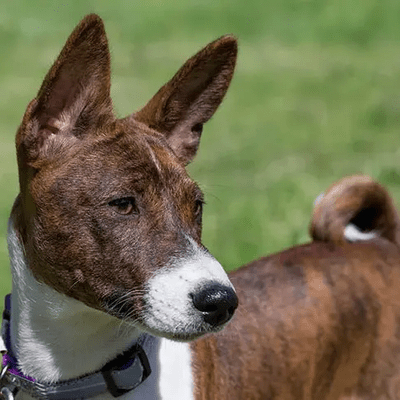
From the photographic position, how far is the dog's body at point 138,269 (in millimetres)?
2861

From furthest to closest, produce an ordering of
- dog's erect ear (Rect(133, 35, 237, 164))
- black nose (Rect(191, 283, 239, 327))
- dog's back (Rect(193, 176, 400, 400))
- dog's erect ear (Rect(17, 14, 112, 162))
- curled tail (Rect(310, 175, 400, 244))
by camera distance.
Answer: curled tail (Rect(310, 175, 400, 244))
dog's back (Rect(193, 176, 400, 400))
dog's erect ear (Rect(133, 35, 237, 164))
dog's erect ear (Rect(17, 14, 112, 162))
black nose (Rect(191, 283, 239, 327))

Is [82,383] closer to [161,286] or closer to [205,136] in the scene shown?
[161,286]

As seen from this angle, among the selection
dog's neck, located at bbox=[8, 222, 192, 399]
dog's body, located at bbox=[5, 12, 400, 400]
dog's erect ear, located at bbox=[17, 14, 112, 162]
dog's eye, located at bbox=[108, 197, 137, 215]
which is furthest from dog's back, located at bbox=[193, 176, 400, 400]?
dog's erect ear, located at bbox=[17, 14, 112, 162]

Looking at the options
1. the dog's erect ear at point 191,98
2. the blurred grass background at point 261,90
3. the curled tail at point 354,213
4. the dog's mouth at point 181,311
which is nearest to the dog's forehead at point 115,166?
the dog's erect ear at point 191,98

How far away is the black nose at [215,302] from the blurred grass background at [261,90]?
7.48 feet

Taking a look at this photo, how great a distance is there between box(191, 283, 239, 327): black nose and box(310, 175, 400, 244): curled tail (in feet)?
4.76

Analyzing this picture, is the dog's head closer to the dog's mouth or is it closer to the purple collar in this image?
the dog's mouth

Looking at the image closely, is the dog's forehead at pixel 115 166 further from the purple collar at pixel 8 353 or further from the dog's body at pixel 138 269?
the purple collar at pixel 8 353

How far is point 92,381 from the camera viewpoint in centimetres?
307

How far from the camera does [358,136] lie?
930 cm

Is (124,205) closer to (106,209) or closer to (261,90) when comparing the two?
(106,209)

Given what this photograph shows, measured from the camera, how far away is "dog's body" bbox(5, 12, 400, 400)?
286cm

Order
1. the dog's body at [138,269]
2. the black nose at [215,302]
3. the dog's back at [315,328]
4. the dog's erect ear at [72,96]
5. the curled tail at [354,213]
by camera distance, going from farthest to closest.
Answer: the curled tail at [354,213]
the dog's back at [315,328]
the dog's erect ear at [72,96]
the dog's body at [138,269]
the black nose at [215,302]

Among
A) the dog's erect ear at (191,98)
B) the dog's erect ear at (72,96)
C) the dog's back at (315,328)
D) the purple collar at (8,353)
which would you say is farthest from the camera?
the dog's back at (315,328)
